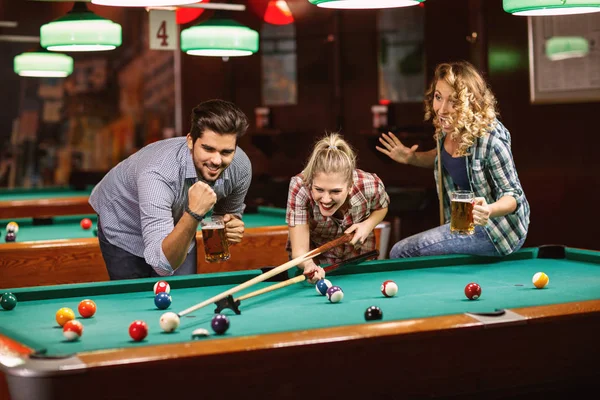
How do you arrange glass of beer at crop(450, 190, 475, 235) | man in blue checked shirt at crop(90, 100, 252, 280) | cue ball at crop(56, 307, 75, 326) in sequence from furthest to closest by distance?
glass of beer at crop(450, 190, 475, 235) < man in blue checked shirt at crop(90, 100, 252, 280) < cue ball at crop(56, 307, 75, 326)

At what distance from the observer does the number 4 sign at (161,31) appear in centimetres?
740

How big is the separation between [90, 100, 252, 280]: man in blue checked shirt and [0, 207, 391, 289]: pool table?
487mm

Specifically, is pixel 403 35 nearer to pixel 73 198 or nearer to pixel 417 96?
pixel 417 96

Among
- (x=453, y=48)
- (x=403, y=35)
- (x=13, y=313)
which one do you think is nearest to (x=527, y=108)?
(x=453, y=48)

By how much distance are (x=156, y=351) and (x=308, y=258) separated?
1.26 meters

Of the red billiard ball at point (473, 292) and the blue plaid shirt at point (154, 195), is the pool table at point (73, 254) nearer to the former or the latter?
the blue plaid shirt at point (154, 195)

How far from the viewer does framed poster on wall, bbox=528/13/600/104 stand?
5.53m

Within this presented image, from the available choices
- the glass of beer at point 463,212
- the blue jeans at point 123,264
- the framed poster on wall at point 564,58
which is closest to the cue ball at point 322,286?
the glass of beer at point 463,212

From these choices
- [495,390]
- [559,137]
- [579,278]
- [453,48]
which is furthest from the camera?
[453,48]

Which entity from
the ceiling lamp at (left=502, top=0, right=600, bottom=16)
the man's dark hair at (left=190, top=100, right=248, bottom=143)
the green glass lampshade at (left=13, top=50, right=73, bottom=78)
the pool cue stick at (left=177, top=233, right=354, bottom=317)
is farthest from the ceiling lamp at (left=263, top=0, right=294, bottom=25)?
the ceiling lamp at (left=502, top=0, right=600, bottom=16)

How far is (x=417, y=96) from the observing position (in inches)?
295

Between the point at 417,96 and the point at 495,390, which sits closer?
the point at 495,390

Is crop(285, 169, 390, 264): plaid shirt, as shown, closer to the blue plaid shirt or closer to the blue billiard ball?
the blue plaid shirt

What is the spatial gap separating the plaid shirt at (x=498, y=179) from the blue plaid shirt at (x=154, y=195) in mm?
998
